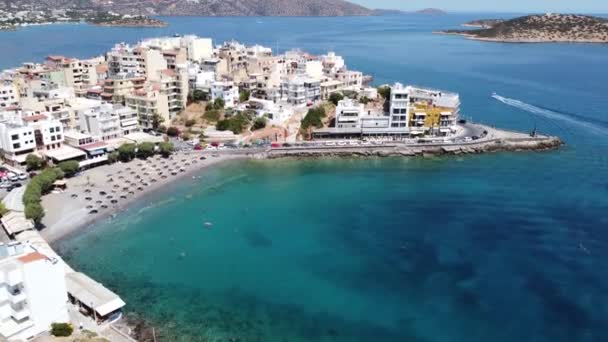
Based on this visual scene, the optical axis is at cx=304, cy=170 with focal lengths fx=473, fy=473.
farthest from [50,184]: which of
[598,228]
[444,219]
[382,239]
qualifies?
[598,228]

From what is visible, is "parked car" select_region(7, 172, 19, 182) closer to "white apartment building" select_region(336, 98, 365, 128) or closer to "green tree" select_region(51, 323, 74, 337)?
"green tree" select_region(51, 323, 74, 337)

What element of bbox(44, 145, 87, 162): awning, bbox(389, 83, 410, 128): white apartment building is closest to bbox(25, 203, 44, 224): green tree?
bbox(44, 145, 87, 162): awning

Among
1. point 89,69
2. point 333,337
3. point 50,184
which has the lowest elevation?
point 333,337

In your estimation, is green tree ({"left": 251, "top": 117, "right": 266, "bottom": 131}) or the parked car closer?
the parked car

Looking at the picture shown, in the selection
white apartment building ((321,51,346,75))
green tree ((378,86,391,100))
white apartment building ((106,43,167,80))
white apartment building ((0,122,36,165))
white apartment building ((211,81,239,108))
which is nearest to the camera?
white apartment building ((0,122,36,165))

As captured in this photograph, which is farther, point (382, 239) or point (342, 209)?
point (342, 209)

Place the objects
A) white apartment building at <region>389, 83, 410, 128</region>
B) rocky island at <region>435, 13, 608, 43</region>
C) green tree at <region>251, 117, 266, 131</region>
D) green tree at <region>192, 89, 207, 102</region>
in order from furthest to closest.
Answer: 1. rocky island at <region>435, 13, 608, 43</region>
2. green tree at <region>192, 89, 207, 102</region>
3. green tree at <region>251, 117, 266, 131</region>
4. white apartment building at <region>389, 83, 410, 128</region>

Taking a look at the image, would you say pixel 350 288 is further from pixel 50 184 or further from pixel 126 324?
pixel 50 184
